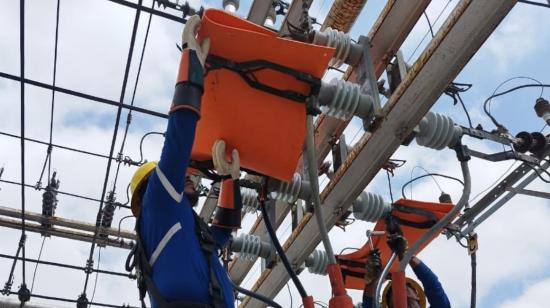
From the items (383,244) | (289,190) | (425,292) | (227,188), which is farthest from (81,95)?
(425,292)

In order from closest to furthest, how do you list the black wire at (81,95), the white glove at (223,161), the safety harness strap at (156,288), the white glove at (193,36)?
the safety harness strap at (156,288), the white glove at (193,36), the white glove at (223,161), the black wire at (81,95)

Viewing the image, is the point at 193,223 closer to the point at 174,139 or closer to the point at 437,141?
the point at 174,139

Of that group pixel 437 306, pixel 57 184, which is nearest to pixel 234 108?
pixel 437 306

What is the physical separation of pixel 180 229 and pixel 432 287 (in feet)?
6.89

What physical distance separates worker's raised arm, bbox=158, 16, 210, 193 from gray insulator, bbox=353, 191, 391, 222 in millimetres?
1905

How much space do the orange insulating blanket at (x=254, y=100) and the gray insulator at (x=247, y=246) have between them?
6.56ft

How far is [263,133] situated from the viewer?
2705mm

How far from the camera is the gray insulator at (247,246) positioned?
185 inches

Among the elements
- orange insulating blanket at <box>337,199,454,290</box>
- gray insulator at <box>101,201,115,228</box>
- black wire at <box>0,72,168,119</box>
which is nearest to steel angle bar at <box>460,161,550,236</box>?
orange insulating blanket at <box>337,199,454,290</box>

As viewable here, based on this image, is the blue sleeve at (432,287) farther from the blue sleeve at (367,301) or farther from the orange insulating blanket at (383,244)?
the blue sleeve at (367,301)

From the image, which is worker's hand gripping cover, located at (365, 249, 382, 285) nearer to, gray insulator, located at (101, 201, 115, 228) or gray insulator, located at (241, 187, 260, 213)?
gray insulator, located at (241, 187, 260, 213)

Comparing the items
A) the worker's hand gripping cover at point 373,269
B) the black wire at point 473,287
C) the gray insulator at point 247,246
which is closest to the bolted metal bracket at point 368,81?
the worker's hand gripping cover at point 373,269

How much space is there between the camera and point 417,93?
2.88 meters

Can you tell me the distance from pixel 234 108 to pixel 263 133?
198 millimetres
